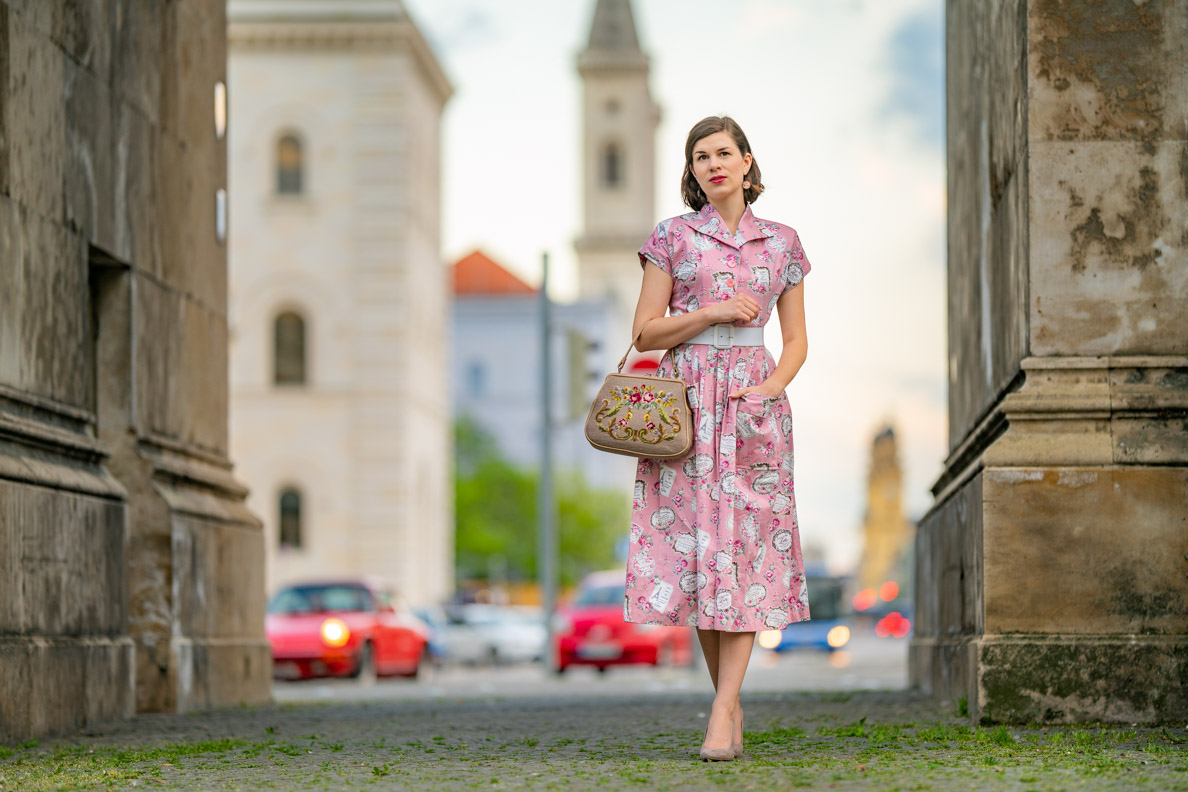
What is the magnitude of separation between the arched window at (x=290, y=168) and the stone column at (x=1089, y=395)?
5203cm

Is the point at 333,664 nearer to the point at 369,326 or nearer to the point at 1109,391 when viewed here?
the point at 1109,391

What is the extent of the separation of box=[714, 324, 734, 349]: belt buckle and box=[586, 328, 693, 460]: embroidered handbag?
0.28 m

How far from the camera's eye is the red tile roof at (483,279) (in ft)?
401

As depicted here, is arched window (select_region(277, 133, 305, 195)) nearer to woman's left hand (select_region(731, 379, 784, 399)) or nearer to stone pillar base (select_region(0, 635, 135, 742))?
stone pillar base (select_region(0, 635, 135, 742))

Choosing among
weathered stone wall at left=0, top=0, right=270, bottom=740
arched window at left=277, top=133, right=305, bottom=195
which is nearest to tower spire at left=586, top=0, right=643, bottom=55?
arched window at left=277, top=133, right=305, bottom=195

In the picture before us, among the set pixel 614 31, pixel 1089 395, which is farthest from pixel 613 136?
pixel 1089 395

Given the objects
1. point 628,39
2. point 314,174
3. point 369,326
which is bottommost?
point 369,326

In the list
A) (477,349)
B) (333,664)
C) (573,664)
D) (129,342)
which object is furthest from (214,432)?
(477,349)

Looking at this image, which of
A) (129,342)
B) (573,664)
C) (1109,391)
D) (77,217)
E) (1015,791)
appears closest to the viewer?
(1015,791)

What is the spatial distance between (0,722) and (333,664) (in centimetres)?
1769

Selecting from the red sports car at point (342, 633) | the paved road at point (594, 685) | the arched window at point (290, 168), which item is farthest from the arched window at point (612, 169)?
the red sports car at point (342, 633)

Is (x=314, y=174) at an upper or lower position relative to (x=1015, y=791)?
upper

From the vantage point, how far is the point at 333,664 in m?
26.1

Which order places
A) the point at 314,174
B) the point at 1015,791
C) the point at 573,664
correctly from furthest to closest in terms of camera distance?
the point at 314,174 < the point at 573,664 < the point at 1015,791
